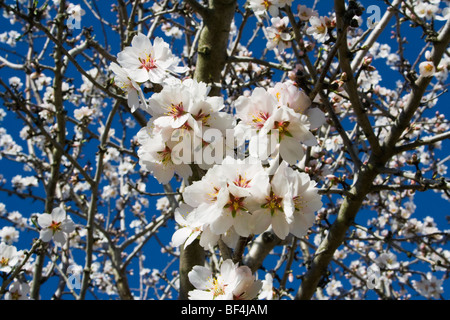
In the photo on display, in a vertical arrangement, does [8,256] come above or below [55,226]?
below

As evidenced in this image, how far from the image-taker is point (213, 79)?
9.89 ft

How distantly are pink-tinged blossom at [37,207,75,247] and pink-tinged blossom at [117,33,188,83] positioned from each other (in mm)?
1854

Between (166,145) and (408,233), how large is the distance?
14.7 ft

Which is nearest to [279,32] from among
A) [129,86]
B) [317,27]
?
[317,27]

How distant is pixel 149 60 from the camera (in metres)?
1.48

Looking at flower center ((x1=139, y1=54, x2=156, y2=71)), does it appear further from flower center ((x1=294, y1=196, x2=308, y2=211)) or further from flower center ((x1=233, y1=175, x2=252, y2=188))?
flower center ((x1=294, y1=196, x2=308, y2=211))

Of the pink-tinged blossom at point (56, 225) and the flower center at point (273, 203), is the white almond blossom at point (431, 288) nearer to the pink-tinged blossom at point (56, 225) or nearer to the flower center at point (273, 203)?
the pink-tinged blossom at point (56, 225)

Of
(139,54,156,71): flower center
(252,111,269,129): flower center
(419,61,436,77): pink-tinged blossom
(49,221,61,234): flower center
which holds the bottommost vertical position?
(252,111,269,129): flower center

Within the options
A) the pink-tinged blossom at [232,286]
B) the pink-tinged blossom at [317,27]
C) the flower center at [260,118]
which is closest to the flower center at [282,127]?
the flower center at [260,118]

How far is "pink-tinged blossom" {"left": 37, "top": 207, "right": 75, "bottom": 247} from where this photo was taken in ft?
9.29

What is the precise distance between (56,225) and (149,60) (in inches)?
77.2

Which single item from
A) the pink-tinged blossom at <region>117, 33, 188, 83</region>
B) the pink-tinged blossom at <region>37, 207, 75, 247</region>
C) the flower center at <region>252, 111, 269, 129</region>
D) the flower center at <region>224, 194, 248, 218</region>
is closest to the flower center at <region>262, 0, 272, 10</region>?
the pink-tinged blossom at <region>117, 33, 188, 83</region>

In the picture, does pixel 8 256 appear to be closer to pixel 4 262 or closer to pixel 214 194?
pixel 4 262
